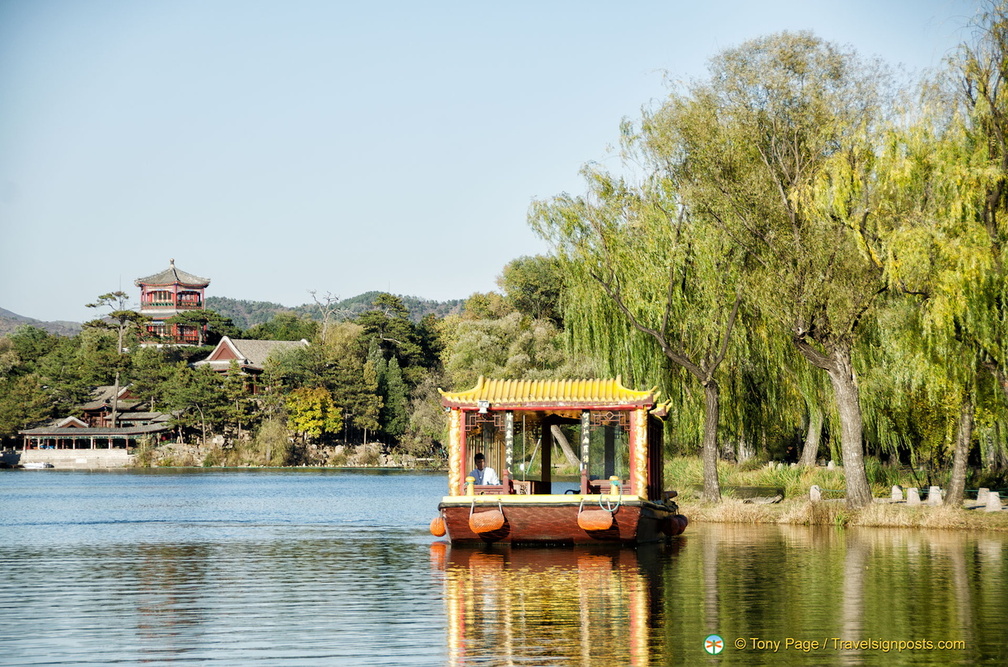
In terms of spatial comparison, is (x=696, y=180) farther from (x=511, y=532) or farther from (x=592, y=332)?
(x=511, y=532)

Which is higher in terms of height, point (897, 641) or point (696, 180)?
point (696, 180)

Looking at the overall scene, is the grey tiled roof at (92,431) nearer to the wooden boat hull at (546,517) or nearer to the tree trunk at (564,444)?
the tree trunk at (564,444)

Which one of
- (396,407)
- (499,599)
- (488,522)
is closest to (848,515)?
(488,522)

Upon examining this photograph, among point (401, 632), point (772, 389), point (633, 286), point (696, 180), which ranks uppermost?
point (696, 180)

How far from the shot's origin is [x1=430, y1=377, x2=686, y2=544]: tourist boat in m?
23.3

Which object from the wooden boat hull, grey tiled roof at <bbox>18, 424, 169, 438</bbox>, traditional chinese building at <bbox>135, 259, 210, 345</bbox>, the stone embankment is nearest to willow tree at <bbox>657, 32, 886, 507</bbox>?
the wooden boat hull

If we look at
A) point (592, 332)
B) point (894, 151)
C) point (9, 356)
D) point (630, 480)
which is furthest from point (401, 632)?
point (9, 356)

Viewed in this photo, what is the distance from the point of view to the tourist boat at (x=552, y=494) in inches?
918

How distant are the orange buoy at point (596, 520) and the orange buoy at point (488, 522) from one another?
1.54 meters

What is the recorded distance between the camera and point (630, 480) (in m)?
24.7

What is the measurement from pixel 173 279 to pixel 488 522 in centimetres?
11229

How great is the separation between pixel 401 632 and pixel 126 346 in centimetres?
10421

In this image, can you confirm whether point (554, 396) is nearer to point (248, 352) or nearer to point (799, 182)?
point (799, 182)

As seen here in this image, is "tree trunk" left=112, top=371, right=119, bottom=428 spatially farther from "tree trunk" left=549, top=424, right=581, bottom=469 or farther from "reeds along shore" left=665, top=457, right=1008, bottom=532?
"reeds along shore" left=665, top=457, right=1008, bottom=532
